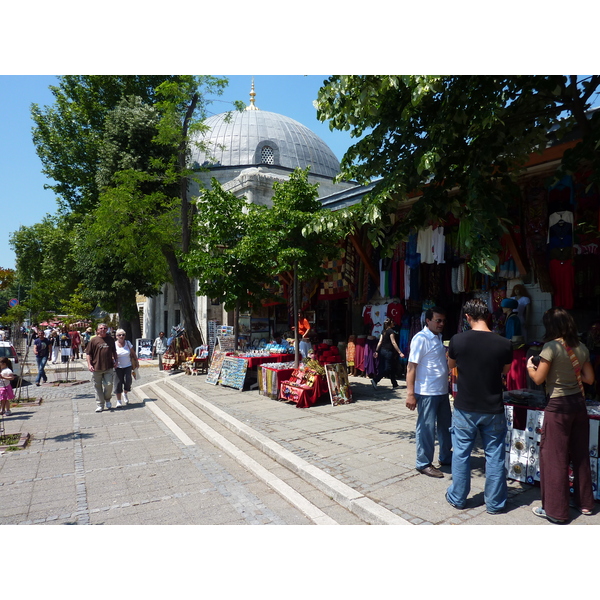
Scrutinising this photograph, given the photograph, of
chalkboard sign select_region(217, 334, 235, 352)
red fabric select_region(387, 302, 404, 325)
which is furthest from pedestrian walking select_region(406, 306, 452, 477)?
chalkboard sign select_region(217, 334, 235, 352)

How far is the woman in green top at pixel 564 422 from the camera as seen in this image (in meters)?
3.86

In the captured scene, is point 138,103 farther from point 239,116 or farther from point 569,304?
point 569,304

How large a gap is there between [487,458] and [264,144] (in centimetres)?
3156

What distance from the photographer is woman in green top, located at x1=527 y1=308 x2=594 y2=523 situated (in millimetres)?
3857

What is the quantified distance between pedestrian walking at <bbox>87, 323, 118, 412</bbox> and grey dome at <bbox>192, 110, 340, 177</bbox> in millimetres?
22595

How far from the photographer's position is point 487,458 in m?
4.12

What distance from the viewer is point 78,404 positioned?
11.3 meters

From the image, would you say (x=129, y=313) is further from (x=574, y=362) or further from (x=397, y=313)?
(x=574, y=362)

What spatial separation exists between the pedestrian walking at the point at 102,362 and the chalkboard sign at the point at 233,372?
3088 mm

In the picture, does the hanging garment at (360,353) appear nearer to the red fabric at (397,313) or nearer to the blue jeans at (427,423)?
the red fabric at (397,313)

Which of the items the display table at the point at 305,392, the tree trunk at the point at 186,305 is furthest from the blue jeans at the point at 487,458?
the tree trunk at the point at 186,305

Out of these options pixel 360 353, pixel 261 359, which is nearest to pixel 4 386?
pixel 261 359

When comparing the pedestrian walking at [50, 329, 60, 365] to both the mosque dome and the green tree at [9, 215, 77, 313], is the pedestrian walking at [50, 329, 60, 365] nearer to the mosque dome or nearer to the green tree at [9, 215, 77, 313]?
the green tree at [9, 215, 77, 313]

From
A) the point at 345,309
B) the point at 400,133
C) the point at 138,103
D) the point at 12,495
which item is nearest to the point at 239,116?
the point at 138,103
